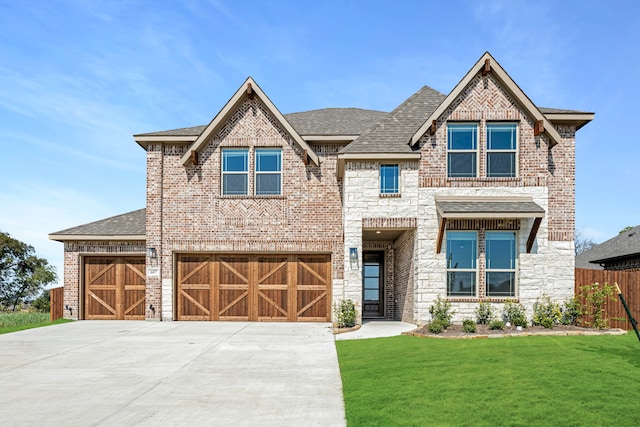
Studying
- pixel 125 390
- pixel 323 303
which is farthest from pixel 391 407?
pixel 323 303

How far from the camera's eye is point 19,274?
3969cm

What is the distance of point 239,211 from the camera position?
20.0 meters

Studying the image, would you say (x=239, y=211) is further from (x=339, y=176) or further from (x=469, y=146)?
(x=469, y=146)

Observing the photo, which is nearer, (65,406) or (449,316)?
(65,406)

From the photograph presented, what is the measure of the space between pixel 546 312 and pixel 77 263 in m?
16.8

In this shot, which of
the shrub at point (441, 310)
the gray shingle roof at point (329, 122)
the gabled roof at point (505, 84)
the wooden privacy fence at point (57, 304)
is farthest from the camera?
the wooden privacy fence at point (57, 304)

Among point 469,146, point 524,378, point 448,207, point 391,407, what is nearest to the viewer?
point 391,407

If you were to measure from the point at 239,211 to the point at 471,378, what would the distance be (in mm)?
12379

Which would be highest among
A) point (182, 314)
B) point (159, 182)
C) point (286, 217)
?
point (159, 182)

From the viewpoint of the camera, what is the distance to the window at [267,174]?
65.9 feet

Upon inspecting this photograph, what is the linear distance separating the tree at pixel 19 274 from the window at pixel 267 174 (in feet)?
88.6

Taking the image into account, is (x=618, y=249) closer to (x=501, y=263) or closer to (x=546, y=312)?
(x=546, y=312)

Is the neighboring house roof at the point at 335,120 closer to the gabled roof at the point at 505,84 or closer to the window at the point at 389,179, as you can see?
the window at the point at 389,179

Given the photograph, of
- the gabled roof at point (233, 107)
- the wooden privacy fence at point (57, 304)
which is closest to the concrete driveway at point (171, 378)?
the wooden privacy fence at point (57, 304)
